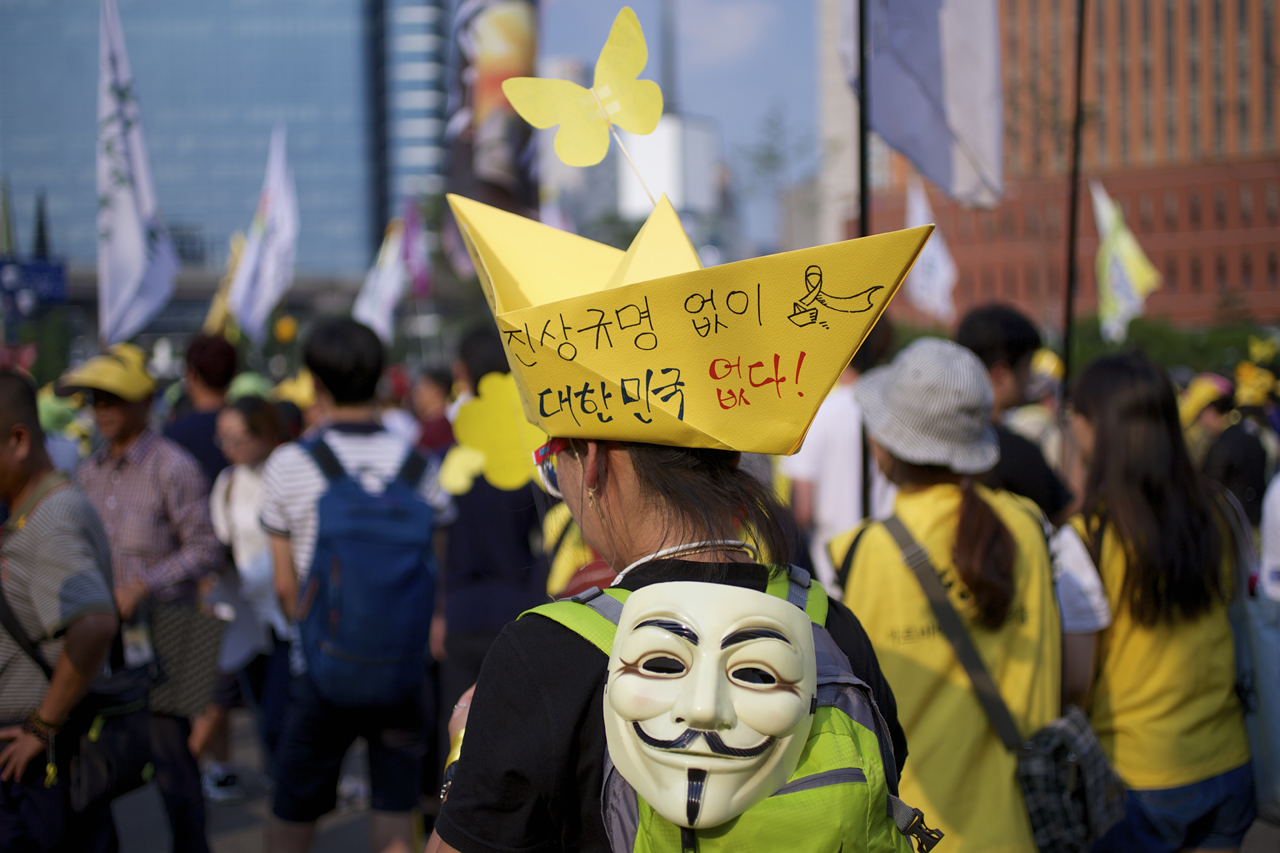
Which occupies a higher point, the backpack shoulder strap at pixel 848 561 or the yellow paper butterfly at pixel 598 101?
the yellow paper butterfly at pixel 598 101

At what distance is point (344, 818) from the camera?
4605mm

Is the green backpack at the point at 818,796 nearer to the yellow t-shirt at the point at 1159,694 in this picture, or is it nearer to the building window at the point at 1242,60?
the yellow t-shirt at the point at 1159,694

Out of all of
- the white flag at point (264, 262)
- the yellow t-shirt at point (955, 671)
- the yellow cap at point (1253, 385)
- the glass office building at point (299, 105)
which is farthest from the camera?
the glass office building at point (299, 105)

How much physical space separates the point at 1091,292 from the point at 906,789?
84.7 metres

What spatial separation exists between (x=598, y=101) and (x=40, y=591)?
1.89 metres

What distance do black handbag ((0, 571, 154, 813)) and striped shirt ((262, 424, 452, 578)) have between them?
2.12ft

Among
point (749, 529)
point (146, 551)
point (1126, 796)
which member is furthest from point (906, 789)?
point (146, 551)

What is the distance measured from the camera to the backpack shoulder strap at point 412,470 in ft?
10.6

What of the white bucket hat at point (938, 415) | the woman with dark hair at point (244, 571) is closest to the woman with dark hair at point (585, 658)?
the white bucket hat at point (938, 415)

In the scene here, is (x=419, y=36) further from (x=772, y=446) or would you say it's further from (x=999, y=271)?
(x=772, y=446)

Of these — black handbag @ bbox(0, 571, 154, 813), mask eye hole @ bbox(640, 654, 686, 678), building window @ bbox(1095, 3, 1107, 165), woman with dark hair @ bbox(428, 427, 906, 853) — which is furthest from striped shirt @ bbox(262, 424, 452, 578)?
building window @ bbox(1095, 3, 1107, 165)

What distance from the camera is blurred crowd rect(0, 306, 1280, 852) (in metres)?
2.14

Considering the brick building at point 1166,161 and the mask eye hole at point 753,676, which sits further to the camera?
the brick building at point 1166,161

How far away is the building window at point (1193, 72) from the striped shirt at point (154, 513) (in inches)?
3566
